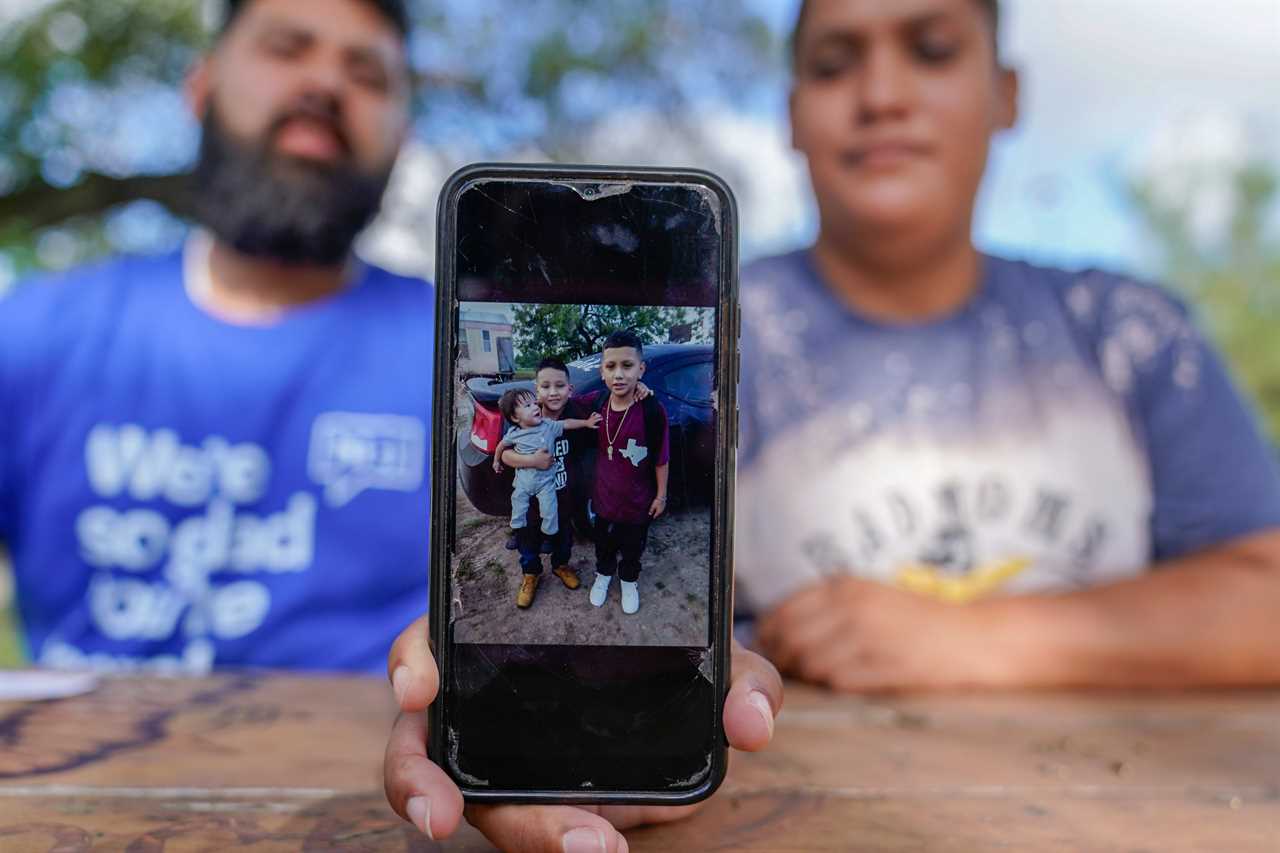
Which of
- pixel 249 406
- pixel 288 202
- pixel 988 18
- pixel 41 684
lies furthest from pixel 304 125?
pixel 988 18

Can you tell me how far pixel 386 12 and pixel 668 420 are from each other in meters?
1.24

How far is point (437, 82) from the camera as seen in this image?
421 cm

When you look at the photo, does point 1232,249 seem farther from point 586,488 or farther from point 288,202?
point 586,488

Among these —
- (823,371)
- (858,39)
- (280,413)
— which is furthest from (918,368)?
(280,413)

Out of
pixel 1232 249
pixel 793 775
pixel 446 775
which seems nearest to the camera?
pixel 446 775

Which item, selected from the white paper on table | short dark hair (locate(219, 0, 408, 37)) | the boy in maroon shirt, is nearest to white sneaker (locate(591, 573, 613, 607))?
the boy in maroon shirt

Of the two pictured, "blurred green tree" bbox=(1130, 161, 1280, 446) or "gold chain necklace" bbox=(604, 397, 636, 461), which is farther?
"blurred green tree" bbox=(1130, 161, 1280, 446)

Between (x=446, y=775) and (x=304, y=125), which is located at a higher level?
(x=304, y=125)

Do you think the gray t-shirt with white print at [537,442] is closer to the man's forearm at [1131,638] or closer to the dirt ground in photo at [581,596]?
the dirt ground in photo at [581,596]

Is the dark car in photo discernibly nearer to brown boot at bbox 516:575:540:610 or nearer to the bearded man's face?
brown boot at bbox 516:575:540:610

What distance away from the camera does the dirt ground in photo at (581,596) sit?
55cm

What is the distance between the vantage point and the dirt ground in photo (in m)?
0.55

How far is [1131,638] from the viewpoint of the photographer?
1.07 m

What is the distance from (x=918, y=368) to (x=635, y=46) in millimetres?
3327
